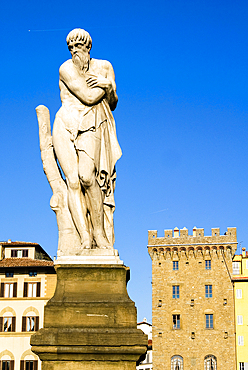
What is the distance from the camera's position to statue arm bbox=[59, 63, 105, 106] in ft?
27.2

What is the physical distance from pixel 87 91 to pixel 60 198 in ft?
5.24

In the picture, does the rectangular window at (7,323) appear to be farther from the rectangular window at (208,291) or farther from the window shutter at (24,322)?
the rectangular window at (208,291)

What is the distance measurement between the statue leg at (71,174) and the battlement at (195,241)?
71.4 metres

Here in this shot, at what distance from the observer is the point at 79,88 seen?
27.2 feet

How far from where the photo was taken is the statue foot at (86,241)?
786 cm

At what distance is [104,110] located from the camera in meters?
8.48

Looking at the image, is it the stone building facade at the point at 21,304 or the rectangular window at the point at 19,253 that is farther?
the rectangular window at the point at 19,253

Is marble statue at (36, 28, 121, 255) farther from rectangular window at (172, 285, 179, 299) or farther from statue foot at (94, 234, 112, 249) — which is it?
rectangular window at (172, 285, 179, 299)

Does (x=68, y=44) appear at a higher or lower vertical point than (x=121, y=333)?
higher

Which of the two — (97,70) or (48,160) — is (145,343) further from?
(97,70)

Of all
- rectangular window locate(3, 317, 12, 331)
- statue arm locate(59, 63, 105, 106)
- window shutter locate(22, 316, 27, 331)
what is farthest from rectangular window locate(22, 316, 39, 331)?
statue arm locate(59, 63, 105, 106)

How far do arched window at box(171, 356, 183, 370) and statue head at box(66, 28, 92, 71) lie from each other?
70.2 meters

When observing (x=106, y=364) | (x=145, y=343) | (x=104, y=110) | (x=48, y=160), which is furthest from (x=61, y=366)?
(x=104, y=110)

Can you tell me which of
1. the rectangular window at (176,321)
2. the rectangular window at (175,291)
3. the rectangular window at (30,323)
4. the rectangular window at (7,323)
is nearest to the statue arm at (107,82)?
the rectangular window at (30,323)
